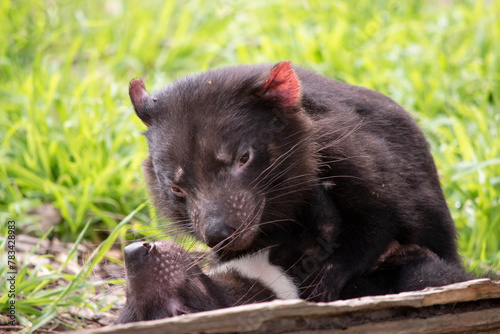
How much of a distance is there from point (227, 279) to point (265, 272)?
0.64ft

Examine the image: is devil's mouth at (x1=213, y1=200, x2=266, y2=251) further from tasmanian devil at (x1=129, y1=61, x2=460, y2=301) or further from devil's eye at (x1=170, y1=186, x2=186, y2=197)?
devil's eye at (x1=170, y1=186, x2=186, y2=197)

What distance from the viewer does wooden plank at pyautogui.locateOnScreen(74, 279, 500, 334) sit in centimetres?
236

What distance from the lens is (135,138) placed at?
17.5 ft

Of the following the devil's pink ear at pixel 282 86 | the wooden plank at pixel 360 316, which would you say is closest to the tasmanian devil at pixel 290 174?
the devil's pink ear at pixel 282 86

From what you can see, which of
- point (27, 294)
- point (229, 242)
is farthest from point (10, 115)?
point (229, 242)

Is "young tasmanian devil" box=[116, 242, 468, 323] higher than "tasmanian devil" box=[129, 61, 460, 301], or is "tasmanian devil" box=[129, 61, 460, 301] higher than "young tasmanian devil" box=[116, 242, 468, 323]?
"tasmanian devil" box=[129, 61, 460, 301]

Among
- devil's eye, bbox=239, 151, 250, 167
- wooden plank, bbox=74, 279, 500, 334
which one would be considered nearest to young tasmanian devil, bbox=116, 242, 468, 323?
wooden plank, bbox=74, 279, 500, 334

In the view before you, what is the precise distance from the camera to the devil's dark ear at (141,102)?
3.52 meters

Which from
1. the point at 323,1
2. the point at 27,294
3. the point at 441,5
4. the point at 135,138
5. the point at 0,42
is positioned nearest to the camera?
the point at 27,294

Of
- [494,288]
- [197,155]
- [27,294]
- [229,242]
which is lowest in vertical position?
[27,294]

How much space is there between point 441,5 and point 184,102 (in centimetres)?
527

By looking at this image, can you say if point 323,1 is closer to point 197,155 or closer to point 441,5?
point 441,5

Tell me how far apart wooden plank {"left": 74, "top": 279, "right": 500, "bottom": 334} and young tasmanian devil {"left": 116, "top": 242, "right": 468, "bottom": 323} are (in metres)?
0.36

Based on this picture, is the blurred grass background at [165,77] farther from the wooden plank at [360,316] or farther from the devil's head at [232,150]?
Result: the wooden plank at [360,316]
